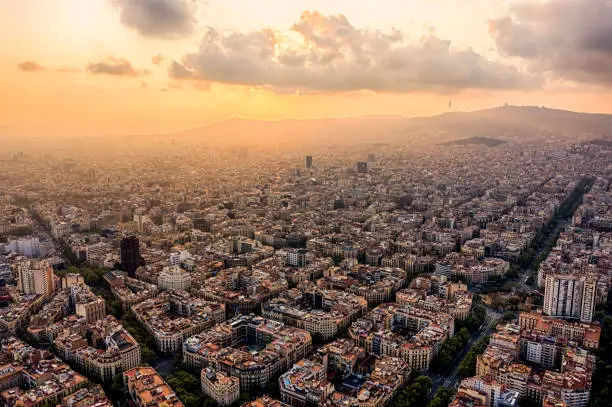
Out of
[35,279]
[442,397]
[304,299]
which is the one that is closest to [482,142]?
[304,299]

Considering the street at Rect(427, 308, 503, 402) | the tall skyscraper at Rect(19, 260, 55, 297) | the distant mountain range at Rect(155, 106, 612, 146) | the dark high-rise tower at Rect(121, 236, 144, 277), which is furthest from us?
the distant mountain range at Rect(155, 106, 612, 146)

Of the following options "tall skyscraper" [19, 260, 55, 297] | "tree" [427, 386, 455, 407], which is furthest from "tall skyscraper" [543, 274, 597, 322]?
"tall skyscraper" [19, 260, 55, 297]

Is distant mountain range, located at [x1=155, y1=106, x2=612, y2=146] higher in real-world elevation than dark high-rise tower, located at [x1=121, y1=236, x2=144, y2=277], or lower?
higher

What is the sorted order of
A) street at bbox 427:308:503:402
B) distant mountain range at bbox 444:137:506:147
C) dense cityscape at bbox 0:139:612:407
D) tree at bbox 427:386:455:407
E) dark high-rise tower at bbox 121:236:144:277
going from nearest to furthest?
tree at bbox 427:386:455:407, dense cityscape at bbox 0:139:612:407, street at bbox 427:308:503:402, dark high-rise tower at bbox 121:236:144:277, distant mountain range at bbox 444:137:506:147

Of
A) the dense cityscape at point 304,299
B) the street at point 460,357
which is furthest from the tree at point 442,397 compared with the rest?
the street at point 460,357

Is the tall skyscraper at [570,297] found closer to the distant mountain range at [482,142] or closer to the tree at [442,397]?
the tree at [442,397]

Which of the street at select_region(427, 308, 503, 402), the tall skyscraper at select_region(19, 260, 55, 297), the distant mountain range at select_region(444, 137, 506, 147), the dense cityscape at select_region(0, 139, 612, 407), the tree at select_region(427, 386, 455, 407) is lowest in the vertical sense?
the street at select_region(427, 308, 503, 402)

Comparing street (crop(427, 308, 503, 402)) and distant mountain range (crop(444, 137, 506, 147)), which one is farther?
distant mountain range (crop(444, 137, 506, 147))

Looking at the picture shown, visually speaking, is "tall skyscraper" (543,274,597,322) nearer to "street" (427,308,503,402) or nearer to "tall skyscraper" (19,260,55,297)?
"street" (427,308,503,402)
